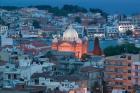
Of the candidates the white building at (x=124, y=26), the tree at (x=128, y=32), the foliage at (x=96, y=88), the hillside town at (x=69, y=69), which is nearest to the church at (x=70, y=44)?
the hillside town at (x=69, y=69)

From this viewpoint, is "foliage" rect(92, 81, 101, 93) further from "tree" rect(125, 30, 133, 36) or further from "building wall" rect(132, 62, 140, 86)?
"tree" rect(125, 30, 133, 36)

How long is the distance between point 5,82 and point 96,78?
8.22ft

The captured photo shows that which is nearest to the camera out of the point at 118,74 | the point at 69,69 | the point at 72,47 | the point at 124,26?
the point at 118,74

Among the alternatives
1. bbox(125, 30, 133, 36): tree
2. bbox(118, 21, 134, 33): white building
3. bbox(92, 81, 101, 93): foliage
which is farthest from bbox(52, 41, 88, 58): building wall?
bbox(118, 21, 134, 33): white building

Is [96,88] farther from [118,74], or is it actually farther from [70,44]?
[70,44]

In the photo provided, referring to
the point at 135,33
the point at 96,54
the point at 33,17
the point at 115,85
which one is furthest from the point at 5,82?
the point at 33,17

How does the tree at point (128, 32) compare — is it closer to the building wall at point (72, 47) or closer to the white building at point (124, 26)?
the white building at point (124, 26)

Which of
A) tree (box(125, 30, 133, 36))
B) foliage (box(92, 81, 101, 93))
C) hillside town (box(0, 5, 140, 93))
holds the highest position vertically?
hillside town (box(0, 5, 140, 93))

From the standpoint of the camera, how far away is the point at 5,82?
15898 millimetres

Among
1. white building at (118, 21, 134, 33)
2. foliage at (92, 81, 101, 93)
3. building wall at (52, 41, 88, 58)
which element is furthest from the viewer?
white building at (118, 21, 134, 33)

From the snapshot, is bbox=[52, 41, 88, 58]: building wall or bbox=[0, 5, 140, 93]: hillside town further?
bbox=[52, 41, 88, 58]: building wall

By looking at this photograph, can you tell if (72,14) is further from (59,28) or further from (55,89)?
(55,89)

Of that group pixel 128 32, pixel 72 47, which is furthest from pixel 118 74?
pixel 128 32

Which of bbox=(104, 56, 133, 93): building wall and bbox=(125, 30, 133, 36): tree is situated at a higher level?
bbox=(104, 56, 133, 93): building wall
